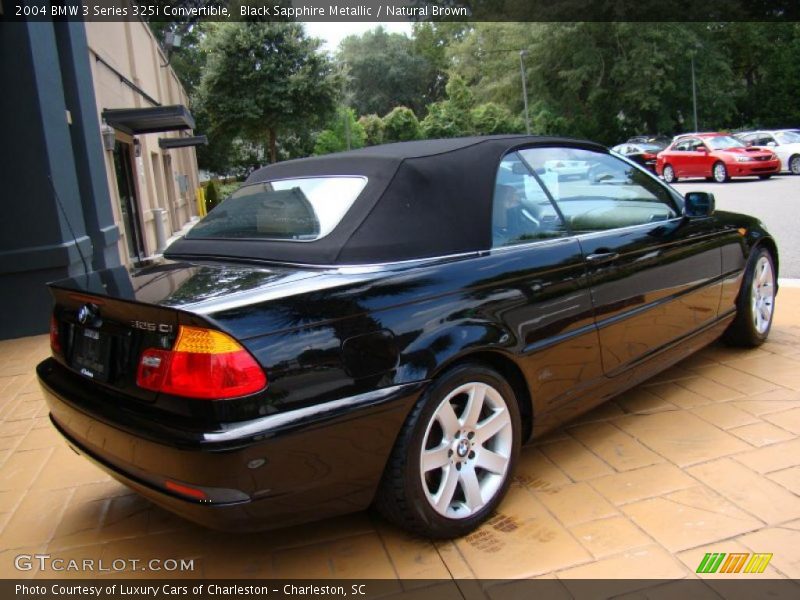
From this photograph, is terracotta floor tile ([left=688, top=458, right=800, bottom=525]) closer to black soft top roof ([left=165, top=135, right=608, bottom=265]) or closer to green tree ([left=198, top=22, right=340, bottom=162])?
black soft top roof ([left=165, top=135, right=608, bottom=265])

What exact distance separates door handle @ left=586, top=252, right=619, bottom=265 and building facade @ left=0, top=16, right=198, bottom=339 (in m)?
2.40

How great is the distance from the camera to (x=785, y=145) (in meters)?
21.2

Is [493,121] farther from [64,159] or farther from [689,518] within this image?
[689,518]

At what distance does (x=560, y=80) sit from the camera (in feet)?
141

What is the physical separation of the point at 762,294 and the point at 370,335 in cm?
355

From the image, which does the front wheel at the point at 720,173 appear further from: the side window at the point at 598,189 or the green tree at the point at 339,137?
the green tree at the point at 339,137

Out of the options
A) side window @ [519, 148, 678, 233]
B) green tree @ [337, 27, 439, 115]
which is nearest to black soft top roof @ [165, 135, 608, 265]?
side window @ [519, 148, 678, 233]

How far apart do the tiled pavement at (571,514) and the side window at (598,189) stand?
3.70 ft

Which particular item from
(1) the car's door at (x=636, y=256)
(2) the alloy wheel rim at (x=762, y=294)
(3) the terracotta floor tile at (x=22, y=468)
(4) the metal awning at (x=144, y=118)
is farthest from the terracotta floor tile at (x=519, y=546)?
(4) the metal awning at (x=144, y=118)

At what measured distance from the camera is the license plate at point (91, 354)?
262 cm

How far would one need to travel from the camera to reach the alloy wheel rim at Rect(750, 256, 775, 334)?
15.4 ft

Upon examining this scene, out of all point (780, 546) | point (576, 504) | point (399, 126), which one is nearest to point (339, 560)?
point (576, 504)

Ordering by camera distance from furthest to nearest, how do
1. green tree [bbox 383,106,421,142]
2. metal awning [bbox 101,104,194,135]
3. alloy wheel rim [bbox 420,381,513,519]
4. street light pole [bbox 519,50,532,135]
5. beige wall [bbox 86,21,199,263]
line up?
1. green tree [bbox 383,106,421,142]
2. street light pole [bbox 519,50,532,135]
3. beige wall [bbox 86,21,199,263]
4. metal awning [bbox 101,104,194,135]
5. alloy wheel rim [bbox 420,381,513,519]

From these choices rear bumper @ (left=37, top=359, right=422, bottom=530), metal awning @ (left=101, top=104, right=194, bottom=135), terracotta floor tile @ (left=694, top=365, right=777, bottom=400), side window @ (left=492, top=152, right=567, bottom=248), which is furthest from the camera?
metal awning @ (left=101, top=104, right=194, bottom=135)
